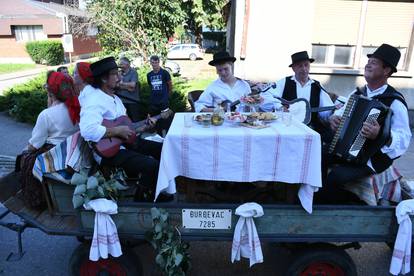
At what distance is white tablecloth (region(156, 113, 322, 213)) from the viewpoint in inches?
99.3

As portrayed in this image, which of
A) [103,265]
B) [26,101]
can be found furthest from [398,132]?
[26,101]

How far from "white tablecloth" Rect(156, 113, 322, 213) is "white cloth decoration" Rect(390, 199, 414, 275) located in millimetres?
591

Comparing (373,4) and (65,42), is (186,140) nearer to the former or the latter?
(373,4)

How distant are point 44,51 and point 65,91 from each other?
78.8ft

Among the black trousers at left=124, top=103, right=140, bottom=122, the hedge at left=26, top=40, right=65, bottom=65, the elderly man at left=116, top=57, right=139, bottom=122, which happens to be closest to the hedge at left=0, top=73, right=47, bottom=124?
the elderly man at left=116, top=57, right=139, bottom=122

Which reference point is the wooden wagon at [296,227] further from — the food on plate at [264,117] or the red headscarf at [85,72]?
the red headscarf at [85,72]

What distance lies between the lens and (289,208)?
252 cm

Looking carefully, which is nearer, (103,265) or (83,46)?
→ (103,265)

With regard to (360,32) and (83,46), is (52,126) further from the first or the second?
(83,46)

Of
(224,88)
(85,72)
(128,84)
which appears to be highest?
(85,72)

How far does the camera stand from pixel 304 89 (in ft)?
12.9

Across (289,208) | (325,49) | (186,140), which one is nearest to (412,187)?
(289,208)

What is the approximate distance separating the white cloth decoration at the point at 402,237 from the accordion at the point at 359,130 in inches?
18.7

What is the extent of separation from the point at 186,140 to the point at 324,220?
3.81 ft
